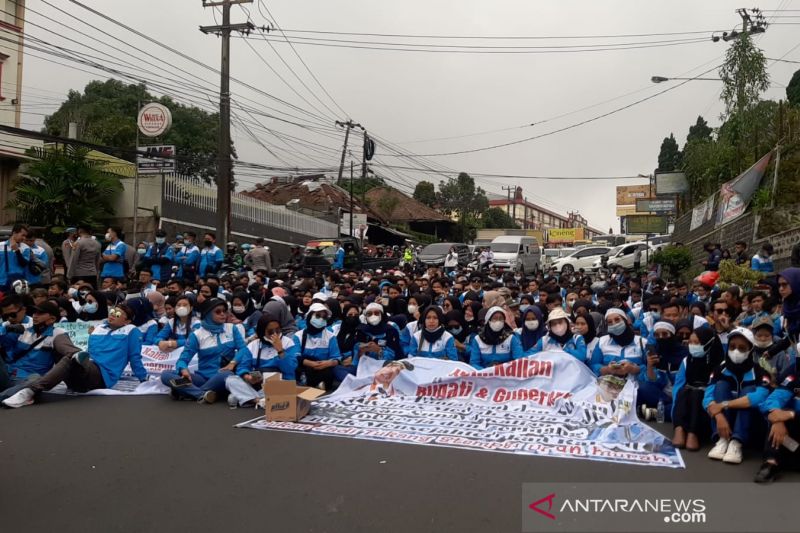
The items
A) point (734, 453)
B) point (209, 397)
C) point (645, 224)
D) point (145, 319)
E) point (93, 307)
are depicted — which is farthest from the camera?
point (645, 224)

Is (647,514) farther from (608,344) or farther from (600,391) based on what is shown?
(608,344)

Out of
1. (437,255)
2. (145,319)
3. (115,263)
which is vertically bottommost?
(145,319)

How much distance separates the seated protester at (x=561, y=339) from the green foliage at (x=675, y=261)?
18.4m

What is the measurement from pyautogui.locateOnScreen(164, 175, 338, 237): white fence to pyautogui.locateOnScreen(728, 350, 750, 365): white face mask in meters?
22.8

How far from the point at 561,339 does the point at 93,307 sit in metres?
6.85

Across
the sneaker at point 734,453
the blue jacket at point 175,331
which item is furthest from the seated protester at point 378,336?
the sneaker at point 734,453

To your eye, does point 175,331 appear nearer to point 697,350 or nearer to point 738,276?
point 697,350

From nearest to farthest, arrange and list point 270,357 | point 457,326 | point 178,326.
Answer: point 270,357 → point 457,326 → point 178,326

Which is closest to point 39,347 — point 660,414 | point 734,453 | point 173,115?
point 660,414

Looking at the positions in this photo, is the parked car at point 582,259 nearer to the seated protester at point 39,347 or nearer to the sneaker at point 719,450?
the seated protester at point 39,347

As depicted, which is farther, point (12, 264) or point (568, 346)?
point (12, 264)

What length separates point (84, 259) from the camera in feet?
45.3

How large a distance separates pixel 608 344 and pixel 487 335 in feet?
4.91

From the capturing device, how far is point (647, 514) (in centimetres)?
445
